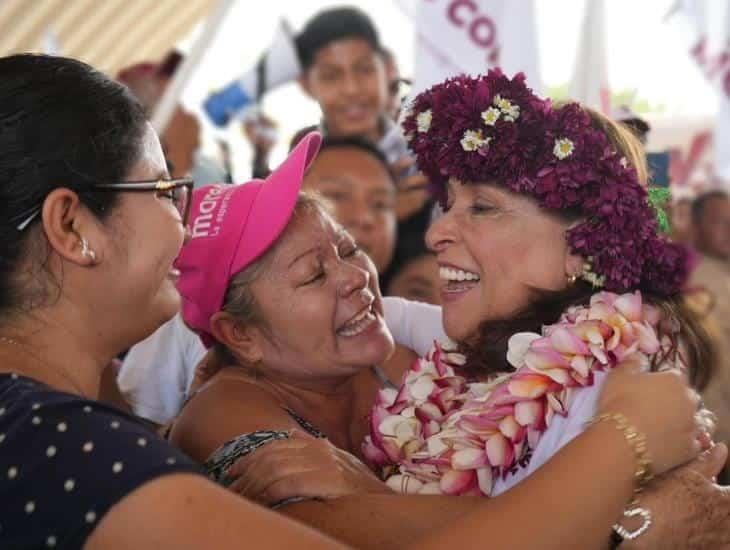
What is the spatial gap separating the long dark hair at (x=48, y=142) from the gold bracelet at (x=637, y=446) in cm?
93

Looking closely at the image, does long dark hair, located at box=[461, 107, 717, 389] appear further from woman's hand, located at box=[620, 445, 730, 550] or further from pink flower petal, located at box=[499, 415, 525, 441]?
woman's hand, located at box=[620, 445, 730, 550]

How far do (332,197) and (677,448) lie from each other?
8.96ft

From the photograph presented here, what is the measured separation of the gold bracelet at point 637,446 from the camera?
1962 millimetres

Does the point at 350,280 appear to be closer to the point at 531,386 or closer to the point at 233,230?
the point at 233,230

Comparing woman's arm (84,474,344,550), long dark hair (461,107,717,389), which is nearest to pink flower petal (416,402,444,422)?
long dark hair (461,107,717,389)

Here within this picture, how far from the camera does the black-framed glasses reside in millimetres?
1970

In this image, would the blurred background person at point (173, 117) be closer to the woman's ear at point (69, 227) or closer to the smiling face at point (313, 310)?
the smiling face at point (313, 310)

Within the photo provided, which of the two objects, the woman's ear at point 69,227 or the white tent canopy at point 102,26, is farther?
the white tent canopy at point 102,26

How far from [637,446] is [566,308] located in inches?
21.6

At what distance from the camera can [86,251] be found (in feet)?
6.54

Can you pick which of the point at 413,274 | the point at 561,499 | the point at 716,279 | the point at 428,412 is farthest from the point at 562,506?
the point at 716,279

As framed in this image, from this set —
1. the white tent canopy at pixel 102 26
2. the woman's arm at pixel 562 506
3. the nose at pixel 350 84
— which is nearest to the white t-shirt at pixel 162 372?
the woman's arm at pixel 562 506

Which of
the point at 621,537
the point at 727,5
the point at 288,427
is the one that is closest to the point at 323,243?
the point at 288,427

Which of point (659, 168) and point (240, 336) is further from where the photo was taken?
point (659, 168)
